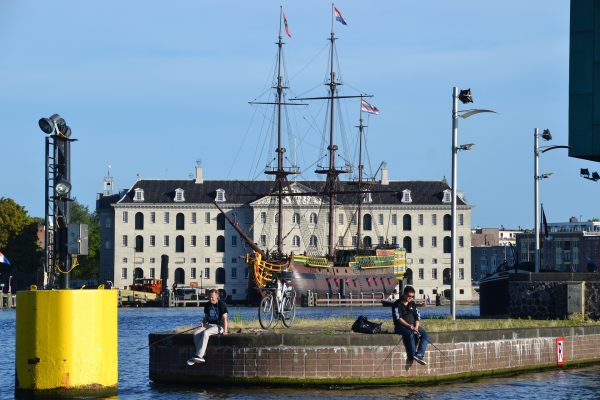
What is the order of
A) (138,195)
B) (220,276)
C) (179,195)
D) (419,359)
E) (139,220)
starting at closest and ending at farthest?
(419,359)
(139,220)
(179,195)
(138,195)
(220,276)

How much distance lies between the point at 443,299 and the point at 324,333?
12537cm

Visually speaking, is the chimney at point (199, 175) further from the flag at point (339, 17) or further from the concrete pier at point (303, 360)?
the concrete pier at point (303, 360)

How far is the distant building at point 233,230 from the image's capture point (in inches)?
6063

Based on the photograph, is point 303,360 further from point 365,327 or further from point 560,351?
point 560,351

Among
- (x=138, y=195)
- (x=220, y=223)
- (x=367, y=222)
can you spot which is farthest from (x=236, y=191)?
(x=367, y=222)

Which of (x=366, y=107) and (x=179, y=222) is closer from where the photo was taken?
(x=366, y=107)

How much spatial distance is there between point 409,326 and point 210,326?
14.0ft

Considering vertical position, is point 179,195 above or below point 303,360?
above

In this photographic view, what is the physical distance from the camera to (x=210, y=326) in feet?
86.0

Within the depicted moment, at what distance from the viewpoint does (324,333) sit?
27922mm

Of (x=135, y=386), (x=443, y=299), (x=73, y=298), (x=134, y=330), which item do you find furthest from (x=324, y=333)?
(x=443, y=299)

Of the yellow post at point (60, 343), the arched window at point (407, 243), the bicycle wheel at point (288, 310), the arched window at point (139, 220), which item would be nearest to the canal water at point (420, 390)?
the yellow post at point (60, 343)

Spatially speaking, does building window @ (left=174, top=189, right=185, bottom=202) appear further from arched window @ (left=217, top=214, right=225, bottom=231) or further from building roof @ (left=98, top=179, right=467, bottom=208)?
arched window @ (left=217, top=214, right=225, bottom=231)

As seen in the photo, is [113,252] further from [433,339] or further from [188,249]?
[433,339]
